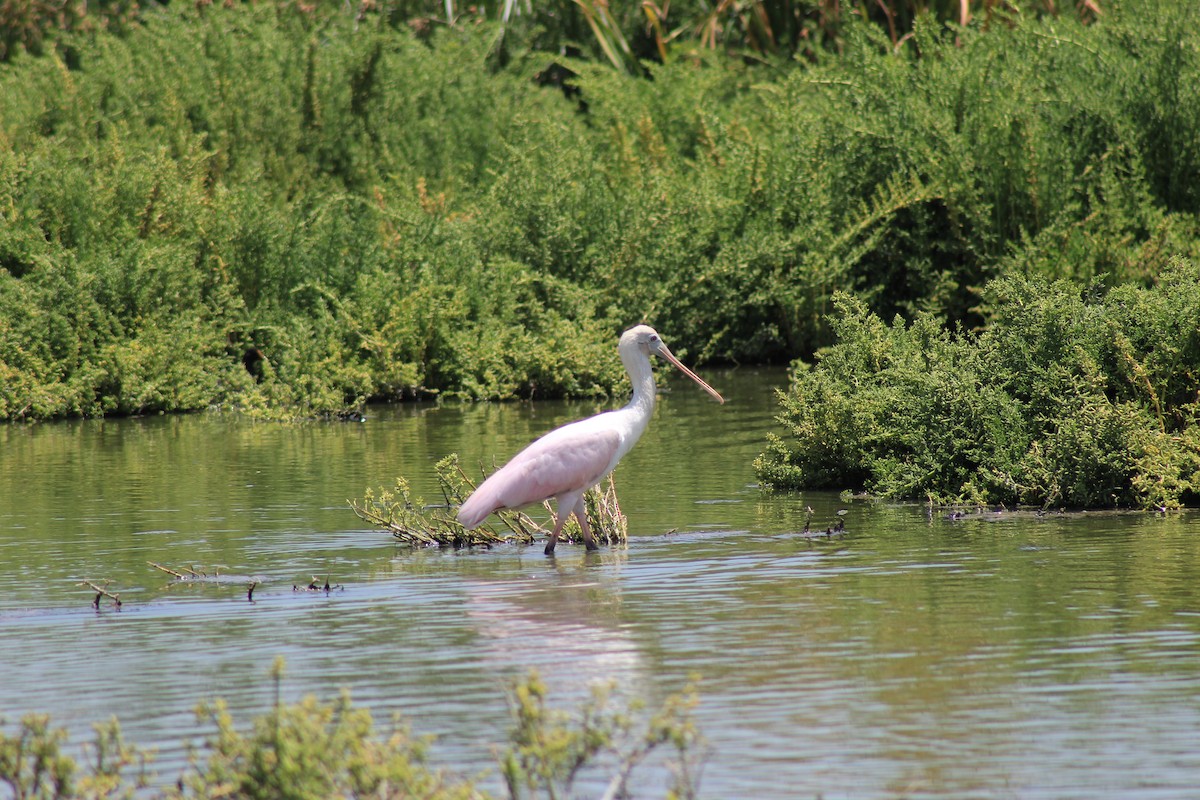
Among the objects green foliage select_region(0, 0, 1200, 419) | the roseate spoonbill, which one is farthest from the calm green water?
green foliage select_region(0, 0, 1200, 419)

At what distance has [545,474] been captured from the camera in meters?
10.6

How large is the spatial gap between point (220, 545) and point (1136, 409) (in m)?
5.68

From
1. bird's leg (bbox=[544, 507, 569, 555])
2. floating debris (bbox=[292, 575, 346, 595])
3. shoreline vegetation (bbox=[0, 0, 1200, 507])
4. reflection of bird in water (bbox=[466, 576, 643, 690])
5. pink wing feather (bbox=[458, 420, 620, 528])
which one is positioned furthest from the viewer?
shoreline vegetation (bbox=[0, 0, 1200, 507])

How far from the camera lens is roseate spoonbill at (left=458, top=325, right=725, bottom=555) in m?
10.5

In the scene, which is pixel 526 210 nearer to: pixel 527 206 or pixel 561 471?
pixel 527 206

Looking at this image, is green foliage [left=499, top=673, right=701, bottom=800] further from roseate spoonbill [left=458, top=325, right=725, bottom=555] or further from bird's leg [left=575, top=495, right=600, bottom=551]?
bird's leg [left=575, top=495, right=600, bottom=551]

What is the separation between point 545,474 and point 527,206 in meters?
10.2

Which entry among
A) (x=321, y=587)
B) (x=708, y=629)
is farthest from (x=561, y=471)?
(x=708, y=629)

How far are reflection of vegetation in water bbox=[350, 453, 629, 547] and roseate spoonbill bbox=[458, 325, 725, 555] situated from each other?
138 mm

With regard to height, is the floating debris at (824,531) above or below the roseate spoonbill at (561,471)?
below

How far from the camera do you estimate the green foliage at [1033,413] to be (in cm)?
1101

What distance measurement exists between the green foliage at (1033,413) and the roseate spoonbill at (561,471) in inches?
76.8

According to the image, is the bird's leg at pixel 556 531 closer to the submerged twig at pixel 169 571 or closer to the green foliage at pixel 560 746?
the submerged twig at pixel 169 571

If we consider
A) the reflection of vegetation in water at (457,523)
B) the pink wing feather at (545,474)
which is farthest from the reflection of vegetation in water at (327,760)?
the reflection of vegetation in water at (457,523)
